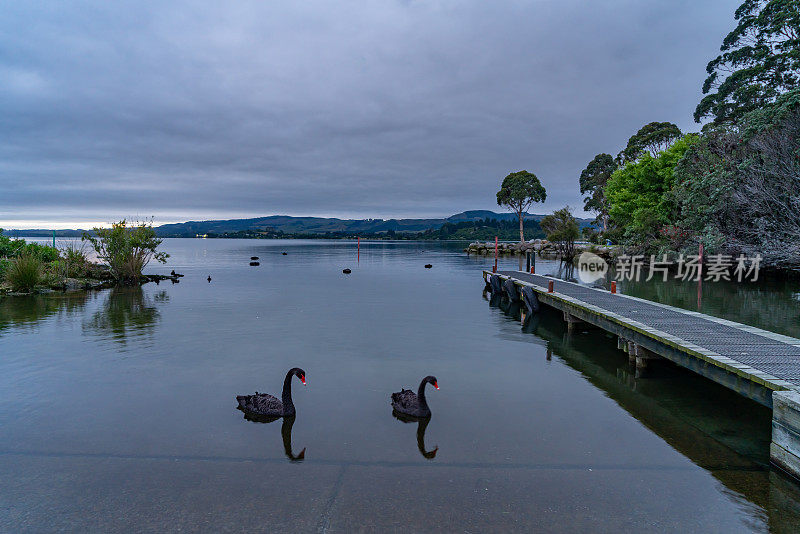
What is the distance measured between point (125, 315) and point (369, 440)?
1930 centimetres

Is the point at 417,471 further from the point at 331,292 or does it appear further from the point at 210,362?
the point at 331,292

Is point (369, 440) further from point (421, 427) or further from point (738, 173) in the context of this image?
point (738, 173)

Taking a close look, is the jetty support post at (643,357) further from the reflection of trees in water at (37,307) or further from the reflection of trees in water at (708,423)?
the reflection of trees in water at (37,307)

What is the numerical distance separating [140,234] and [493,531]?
37.6 meters

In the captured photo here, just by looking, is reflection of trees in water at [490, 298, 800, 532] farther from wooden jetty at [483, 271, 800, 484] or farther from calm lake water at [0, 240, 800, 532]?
wooden jetty at [483, 271, 800, 484]

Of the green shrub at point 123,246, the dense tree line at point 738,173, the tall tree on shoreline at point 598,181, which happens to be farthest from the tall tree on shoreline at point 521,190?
the green shrub at point 123,246

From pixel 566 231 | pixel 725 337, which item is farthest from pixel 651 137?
pixel 725 337

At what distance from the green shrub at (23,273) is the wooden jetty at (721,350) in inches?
1217

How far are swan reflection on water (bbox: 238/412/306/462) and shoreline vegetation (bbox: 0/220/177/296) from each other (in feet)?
90.9

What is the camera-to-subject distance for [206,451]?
865 centimetres

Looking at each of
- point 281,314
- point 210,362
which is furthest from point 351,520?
point 281,314

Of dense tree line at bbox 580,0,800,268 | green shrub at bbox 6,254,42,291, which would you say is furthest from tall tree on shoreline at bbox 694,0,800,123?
green shrub at bbox 6,254,42,291

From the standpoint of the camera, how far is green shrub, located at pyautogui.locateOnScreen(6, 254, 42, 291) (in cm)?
2855

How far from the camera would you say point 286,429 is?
9.72 meters
